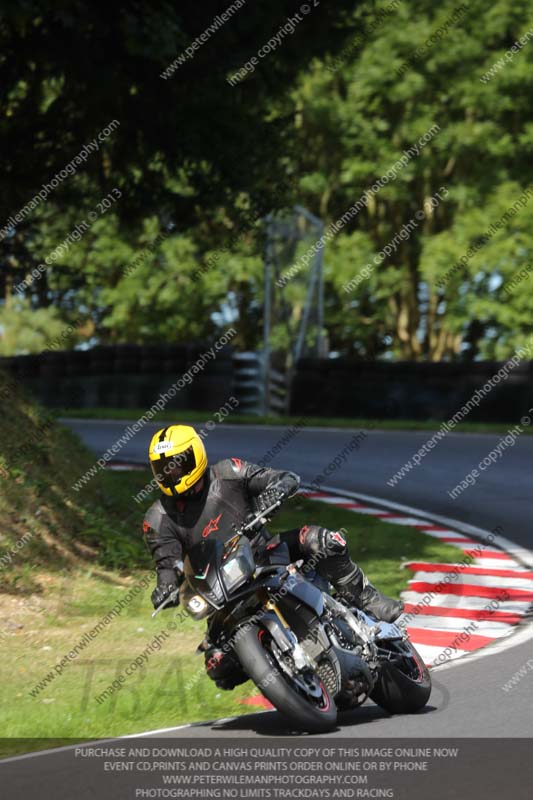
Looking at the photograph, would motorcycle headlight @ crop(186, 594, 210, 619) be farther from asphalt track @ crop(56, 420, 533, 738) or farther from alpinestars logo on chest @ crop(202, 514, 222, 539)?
asphalt track @ crop(56, 420, 533, 738)

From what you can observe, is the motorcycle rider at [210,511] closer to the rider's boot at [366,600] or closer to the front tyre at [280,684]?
the rider's boot at [366,600]

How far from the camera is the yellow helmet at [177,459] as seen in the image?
23.0ft

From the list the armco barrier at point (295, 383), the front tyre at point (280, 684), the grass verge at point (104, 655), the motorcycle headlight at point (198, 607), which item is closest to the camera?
the front tyre at point (280, 684)

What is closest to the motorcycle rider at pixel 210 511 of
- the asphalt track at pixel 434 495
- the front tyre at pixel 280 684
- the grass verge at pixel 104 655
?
the front tyre at pixel 280 684

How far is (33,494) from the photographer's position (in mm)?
12109

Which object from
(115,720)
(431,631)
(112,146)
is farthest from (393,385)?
(115,720)

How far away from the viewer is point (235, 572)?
6.76 metres

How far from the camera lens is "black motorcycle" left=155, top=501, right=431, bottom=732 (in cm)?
677

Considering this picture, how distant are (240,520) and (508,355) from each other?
2735cm

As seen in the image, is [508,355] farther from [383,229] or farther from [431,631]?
[431,631]

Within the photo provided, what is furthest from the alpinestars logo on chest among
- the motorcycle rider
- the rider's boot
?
the rider's boot

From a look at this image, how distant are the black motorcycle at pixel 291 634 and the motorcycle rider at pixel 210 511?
0.07 m

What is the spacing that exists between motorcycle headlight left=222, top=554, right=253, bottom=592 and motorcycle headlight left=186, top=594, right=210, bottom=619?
0.54 feet

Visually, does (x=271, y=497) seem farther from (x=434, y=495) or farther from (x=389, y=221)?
(x=389, y=221)
